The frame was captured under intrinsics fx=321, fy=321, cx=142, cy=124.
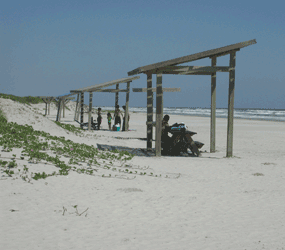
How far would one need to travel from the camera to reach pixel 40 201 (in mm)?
5320

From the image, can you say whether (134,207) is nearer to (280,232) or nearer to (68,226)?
(68,226)

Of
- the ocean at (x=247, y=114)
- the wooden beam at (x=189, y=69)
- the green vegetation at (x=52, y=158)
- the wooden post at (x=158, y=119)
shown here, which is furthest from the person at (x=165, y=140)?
the ocean at (x=247, y=114)

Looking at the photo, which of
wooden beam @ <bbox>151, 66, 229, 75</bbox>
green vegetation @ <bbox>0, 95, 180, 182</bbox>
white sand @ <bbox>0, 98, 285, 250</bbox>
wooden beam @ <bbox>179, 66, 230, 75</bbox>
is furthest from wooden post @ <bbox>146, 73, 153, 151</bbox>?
white sand @ <bbox>0, 98, 285, 250</bbox>

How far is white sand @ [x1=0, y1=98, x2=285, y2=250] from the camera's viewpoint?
3988mm

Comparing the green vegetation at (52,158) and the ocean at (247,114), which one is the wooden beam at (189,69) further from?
the ocean at (247,114)

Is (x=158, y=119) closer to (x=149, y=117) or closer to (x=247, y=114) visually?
(x=149, y=117)

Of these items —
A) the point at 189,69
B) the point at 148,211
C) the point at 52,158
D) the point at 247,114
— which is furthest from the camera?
the point at 247,114

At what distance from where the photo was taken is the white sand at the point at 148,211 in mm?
3988

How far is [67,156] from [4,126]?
2.94 metres

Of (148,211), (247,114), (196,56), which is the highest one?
(196,56)

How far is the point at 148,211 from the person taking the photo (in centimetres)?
522

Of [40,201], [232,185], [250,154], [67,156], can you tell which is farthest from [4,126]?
[250,154]

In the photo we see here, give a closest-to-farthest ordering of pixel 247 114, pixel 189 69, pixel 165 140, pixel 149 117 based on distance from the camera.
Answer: pixel 189 69, pixel 165 140, pixel 149 117, pixel 247 114

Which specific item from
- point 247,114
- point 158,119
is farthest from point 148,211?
point 247,114
